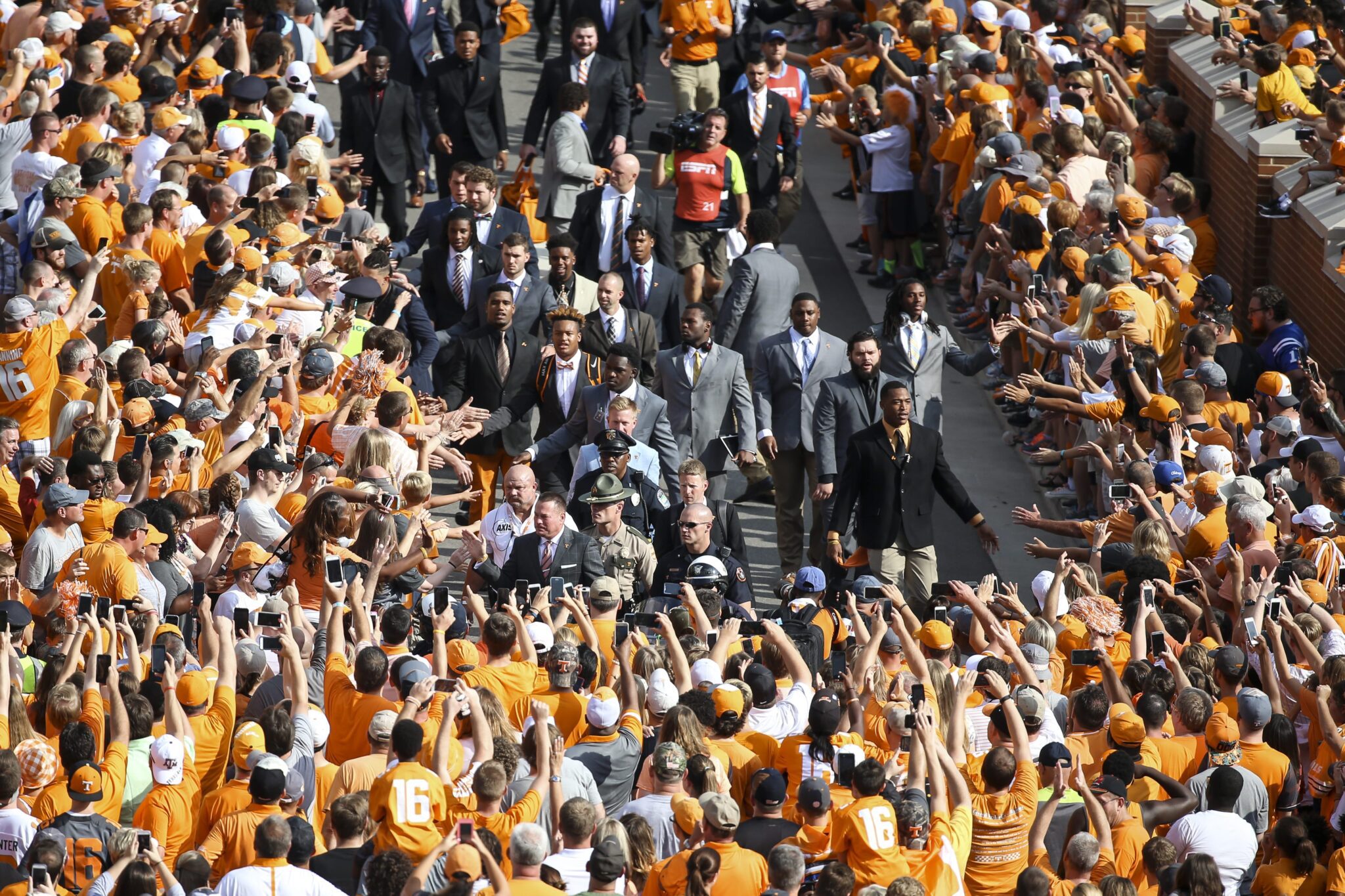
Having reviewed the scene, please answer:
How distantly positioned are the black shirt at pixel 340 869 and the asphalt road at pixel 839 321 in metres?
5.69

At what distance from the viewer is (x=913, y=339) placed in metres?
12.7

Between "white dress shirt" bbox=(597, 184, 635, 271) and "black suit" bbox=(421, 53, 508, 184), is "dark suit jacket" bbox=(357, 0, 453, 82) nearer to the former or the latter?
"black suit" bbox=(421, 53, 508, 184)

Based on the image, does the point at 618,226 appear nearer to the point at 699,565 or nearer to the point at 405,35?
the point at 405,35

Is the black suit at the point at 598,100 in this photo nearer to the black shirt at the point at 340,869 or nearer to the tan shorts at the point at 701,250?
the tan shorts at the point at 701,250

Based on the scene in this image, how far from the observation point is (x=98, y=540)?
34.0 ft

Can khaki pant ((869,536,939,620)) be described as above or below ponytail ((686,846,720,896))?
below

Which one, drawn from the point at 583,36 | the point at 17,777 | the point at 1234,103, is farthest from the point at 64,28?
the point at 17,777

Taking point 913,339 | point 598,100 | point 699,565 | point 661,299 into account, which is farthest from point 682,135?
point 699,565

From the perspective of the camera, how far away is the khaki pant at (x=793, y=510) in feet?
42.4

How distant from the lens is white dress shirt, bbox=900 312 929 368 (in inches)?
500

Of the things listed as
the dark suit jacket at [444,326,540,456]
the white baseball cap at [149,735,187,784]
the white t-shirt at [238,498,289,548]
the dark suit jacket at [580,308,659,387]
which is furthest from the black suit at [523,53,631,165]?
the white baseball cap at [149,735,187,784]

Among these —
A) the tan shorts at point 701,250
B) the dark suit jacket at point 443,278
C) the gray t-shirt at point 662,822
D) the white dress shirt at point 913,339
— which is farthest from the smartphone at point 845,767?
the tan shorts at point 701,250

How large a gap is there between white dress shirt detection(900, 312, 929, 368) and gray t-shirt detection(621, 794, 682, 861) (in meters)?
5.43

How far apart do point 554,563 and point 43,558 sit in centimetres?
258
